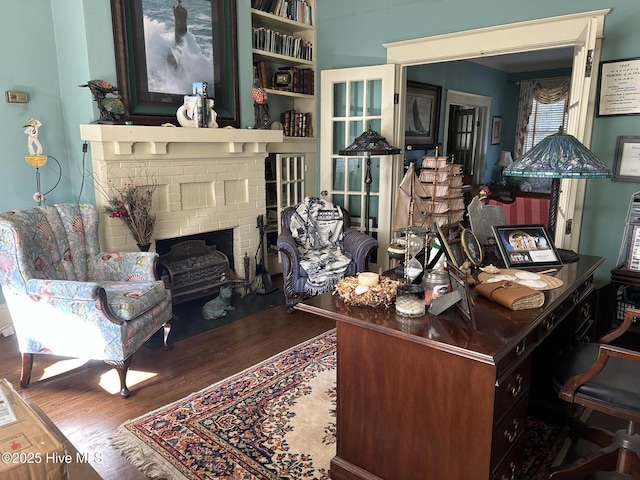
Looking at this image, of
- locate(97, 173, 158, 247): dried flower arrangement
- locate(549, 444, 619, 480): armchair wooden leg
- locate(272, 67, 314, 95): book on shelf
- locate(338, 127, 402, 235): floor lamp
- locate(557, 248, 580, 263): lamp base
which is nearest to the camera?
locate(549, 444, 619, 480): armchair wooden leg

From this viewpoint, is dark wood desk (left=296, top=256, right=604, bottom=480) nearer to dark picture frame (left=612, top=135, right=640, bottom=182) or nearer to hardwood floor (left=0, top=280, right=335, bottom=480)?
hardwood floor (left=0, top=280, right=335, bottom=480)

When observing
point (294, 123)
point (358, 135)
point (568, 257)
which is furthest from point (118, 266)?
point (568, 257)

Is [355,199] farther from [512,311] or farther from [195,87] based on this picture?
[512,311]

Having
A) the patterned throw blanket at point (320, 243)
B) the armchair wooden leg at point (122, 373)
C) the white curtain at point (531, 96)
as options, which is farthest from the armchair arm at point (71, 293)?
the white curtain at point (531, 96)

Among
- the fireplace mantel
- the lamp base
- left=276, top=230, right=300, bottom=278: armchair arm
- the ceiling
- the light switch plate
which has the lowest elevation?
left=276, top=230, right=300, bottom=278: armchair arm

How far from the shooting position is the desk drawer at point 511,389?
5.03 feet

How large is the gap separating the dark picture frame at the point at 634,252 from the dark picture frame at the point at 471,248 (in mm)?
1321

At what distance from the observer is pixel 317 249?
4090mm

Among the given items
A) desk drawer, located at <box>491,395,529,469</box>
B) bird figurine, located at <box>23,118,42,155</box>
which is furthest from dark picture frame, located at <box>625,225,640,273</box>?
bird figurine, located at <box>23,118,42,155</box>

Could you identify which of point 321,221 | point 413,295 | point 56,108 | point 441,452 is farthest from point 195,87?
point 441,452

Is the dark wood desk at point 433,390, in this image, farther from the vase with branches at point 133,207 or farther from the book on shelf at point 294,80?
the book on shelf at point 294,80

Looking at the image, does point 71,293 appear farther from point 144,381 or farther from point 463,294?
point 463,294

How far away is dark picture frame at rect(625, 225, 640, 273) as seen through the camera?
111 inches

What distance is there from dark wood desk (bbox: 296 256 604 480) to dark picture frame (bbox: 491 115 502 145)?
21.0ft
